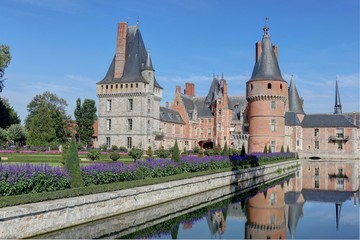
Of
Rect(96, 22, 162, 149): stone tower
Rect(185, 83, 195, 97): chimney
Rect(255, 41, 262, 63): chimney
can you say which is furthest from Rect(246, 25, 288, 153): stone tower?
Rect(185, 83, 195, 97): chimney

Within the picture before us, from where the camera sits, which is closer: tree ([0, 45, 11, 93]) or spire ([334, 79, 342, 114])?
tree ([0, 45, 11, 93])

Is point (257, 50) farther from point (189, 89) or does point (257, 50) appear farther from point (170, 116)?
point (189, 89)

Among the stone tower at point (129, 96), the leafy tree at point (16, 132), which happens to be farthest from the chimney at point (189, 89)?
the leafy tree at point (16, 132)

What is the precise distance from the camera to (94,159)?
23.8 metres

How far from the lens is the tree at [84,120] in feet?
162

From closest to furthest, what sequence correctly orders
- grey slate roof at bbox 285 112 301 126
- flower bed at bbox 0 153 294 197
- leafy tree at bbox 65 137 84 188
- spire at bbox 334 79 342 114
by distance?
flower bed at bbox 0 153 294 197, leafy tree at bbox 65 137 84 188, grey slate roof at bbox 285 112 301 126, spire at bbox 334 79 342 114

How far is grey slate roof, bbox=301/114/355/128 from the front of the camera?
52.2 metres

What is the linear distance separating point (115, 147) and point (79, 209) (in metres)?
27.8

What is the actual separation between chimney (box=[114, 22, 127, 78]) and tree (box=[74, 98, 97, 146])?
11.4 meters

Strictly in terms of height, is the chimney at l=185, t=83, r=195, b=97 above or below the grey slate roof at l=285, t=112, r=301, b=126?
above

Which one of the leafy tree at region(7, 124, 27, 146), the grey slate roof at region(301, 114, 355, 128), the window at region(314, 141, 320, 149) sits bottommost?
the window at region(314, 141, 320, 149)

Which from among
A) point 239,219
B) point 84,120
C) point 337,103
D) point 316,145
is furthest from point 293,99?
point 239,219

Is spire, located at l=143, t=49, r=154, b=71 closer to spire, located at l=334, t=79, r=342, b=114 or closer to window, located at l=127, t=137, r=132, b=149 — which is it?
window, located at l=127, t=137, r=132, b=149

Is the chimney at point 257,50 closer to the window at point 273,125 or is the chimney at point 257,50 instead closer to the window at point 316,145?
the window at point 273,125
